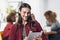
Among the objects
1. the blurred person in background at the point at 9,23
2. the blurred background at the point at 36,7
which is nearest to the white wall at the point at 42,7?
the blurred background at the point at 36,7

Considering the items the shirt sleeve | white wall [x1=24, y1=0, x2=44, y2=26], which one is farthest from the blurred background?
the shirt sleeve

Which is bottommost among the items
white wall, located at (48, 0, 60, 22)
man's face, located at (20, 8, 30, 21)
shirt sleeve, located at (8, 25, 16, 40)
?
shirt sleeve, located at (8, 25, 16, 40)

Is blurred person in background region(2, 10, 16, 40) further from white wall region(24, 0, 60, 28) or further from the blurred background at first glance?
white wall region(24, 0, 60, 28)

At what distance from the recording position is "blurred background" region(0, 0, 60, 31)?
1346mm

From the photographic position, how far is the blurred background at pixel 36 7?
4.42 ft

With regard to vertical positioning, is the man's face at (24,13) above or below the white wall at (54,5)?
below

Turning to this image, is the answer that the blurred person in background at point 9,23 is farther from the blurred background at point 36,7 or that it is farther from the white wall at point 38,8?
the white wall at point 38,8

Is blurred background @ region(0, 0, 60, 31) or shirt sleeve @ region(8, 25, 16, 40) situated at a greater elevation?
blurred background @ region(0, 0, 60, 31)

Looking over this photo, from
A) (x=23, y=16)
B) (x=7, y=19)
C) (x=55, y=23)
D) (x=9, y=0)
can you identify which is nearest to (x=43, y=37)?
(x=55, y=23)

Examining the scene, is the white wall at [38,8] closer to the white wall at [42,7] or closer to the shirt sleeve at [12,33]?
the white wall at [42,7]

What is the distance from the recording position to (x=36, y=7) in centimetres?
137

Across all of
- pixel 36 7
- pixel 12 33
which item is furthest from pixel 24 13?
pixel 12 33

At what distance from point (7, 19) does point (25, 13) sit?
202mm

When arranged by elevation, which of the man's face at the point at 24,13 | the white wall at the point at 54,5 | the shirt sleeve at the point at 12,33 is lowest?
the shirt sleeve at the point at 12,33
